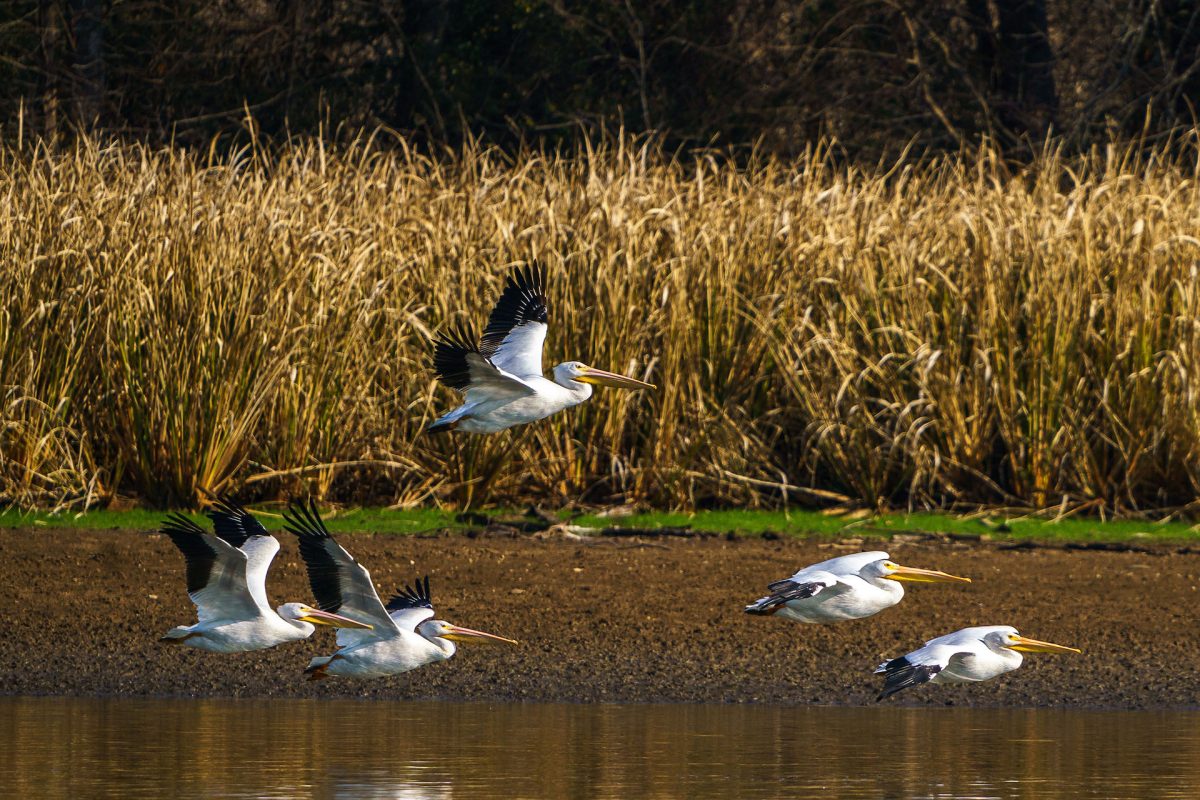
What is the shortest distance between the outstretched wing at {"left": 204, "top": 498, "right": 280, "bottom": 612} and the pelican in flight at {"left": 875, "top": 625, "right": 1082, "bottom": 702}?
2194 millimetres

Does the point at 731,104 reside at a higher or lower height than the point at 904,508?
higher

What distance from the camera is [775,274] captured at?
12.9m

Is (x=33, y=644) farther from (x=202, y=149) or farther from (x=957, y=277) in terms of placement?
(x=202, y=149)

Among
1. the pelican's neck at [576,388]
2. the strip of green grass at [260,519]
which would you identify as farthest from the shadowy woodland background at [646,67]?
the pelican's neck at [576,388]

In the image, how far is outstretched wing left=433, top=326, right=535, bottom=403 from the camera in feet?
23.2

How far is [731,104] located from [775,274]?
30.2ft

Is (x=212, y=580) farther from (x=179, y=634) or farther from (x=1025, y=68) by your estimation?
(x=1025, y=68)

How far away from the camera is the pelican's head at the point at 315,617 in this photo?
22.9 feet

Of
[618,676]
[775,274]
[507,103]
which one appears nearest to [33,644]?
[618,676]

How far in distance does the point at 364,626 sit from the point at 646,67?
1518 centimetres

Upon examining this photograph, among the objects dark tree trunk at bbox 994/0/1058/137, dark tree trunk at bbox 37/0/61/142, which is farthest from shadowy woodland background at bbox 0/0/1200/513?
dark tree trunk at bbox 994/0/1058/137

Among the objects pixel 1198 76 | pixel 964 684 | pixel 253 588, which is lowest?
pixel 964 684

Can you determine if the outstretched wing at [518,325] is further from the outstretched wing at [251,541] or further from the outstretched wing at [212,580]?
the outstretched wing at [212,580]

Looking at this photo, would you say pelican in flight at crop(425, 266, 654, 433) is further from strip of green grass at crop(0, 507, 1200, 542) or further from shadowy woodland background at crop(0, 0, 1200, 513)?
shadowy woodland background at crop(0, 0, 1200, 513)
